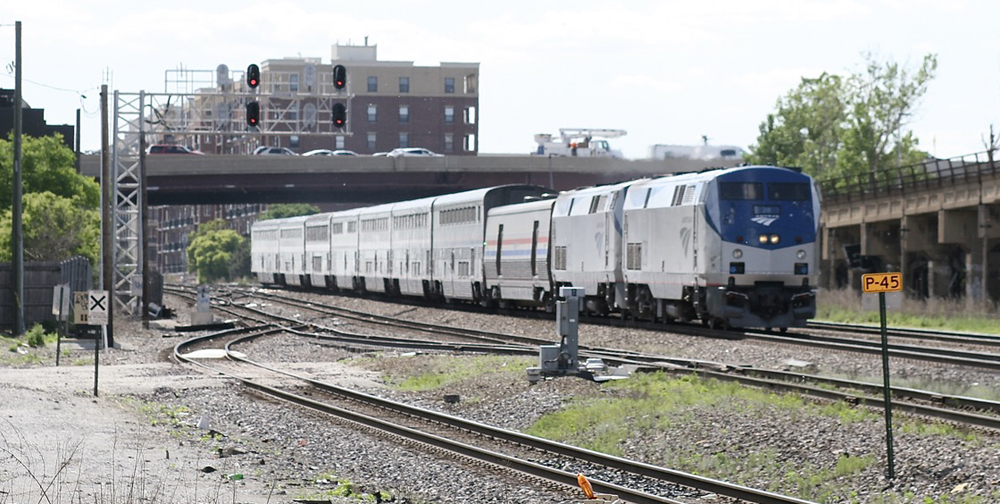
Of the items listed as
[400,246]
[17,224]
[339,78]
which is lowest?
[400,246]

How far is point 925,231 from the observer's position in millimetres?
57000

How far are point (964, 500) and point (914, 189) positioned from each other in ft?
145

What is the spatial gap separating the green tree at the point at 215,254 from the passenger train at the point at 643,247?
81158mm

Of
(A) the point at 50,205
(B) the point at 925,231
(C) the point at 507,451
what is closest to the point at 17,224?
(A) the point at 50,205

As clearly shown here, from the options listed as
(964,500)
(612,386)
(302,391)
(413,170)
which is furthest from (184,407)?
(413,170)

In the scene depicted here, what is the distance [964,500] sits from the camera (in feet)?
41.7

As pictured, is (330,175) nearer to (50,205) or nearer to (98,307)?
(50,205)

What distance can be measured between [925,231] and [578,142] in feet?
207

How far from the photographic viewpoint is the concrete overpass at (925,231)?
51000 millimetres

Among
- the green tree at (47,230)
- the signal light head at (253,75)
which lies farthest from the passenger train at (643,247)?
the green tree at (47,230)

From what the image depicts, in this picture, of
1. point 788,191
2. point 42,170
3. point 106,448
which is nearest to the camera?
point 106,448

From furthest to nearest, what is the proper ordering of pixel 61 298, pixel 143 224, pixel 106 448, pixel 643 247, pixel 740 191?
pixel 143 224 < pixel 61 298 < pixel 643 247 < pixel 740 191 < pixel 106 448

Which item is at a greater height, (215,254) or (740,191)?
(740,191)

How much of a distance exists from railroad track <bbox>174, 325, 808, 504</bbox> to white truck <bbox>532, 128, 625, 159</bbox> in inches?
2923
